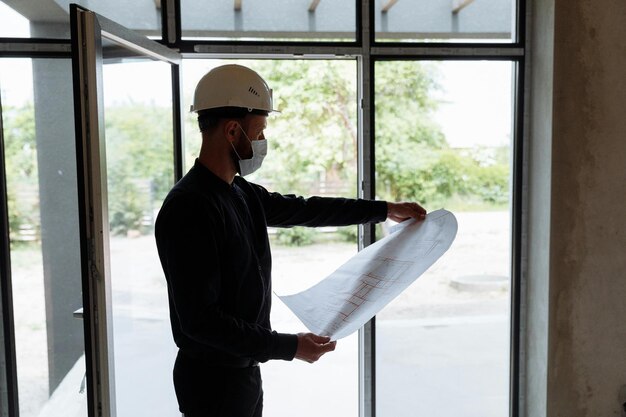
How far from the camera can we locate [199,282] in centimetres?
151

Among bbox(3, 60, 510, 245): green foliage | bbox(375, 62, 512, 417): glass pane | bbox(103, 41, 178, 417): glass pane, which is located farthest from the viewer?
bbox(375, 62, 512, 417): glass pane

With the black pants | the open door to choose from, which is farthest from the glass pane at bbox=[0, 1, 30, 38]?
the black pants

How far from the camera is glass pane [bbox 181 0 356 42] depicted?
105 inches

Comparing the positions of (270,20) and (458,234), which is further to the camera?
(458,234)

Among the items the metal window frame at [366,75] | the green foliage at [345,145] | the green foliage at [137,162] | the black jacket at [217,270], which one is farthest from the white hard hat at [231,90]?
the green foliage at [345,145]

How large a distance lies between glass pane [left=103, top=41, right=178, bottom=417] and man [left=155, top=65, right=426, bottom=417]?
0.54m

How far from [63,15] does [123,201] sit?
830mm

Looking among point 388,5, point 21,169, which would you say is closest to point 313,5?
point 388,5

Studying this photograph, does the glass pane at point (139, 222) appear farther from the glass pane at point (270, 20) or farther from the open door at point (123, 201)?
the glass pane at point (270, 20)

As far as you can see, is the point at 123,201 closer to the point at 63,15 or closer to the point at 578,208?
the point at 63,15

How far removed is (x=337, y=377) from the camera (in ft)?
10.4

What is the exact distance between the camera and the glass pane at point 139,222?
220 cm

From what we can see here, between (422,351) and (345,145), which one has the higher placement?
(345,145)

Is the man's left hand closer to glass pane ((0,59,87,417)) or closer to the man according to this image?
the man
